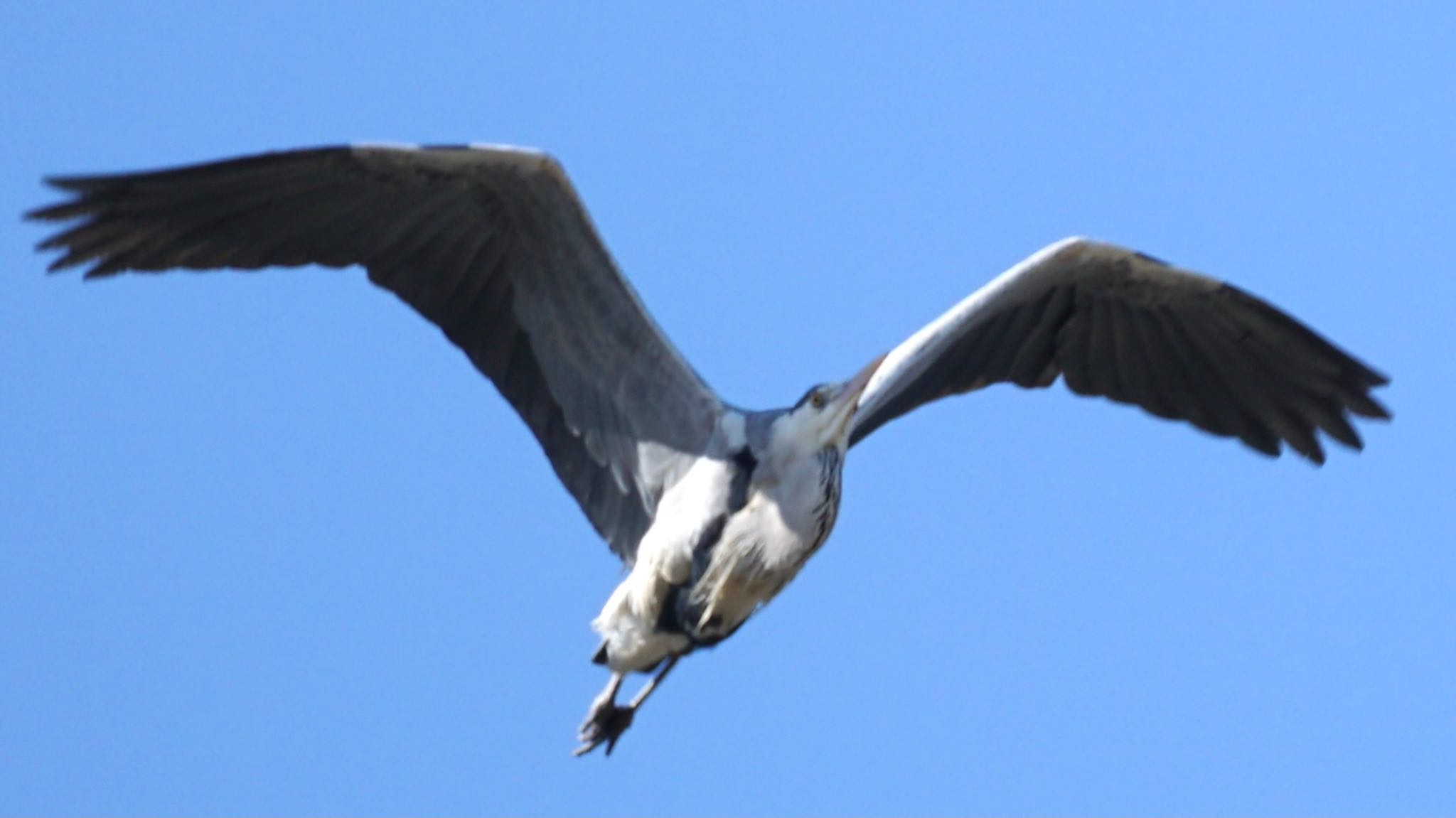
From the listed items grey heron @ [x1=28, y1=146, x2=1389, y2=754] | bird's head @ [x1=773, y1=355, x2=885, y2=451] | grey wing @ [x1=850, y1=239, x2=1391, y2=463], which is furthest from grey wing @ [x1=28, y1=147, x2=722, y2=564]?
grey wing @ [x1=850, y1=239, x2=1391, y2=463]

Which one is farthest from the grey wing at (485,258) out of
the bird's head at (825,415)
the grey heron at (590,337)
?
the bird's head at (825,415)

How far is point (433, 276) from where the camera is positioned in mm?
9953

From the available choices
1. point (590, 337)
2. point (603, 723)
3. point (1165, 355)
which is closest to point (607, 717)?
point (603, 723)

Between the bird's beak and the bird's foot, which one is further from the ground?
the bird's beak

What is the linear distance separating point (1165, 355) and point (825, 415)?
229 cm

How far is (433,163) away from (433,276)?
2.00 ft

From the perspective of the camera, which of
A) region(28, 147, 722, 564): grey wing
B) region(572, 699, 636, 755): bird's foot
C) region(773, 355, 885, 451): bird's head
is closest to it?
region(28, 147, 722, 564): grey wing

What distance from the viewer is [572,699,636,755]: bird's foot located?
34.5 feet

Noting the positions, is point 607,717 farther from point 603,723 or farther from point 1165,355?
point 1165,355

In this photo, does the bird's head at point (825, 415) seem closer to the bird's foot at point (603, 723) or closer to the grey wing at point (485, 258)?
the grey wing at point (485, 258)

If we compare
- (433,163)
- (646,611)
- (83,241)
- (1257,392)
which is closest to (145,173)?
(83,241)

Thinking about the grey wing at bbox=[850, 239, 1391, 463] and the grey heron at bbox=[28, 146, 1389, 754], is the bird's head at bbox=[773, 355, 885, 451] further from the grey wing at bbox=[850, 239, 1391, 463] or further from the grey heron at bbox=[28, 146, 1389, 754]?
the grey wing at bbox=[850, 239, 1391, 463]

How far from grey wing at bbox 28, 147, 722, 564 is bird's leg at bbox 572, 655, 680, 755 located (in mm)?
708

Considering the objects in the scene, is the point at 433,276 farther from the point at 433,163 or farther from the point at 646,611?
the point at 646,611
